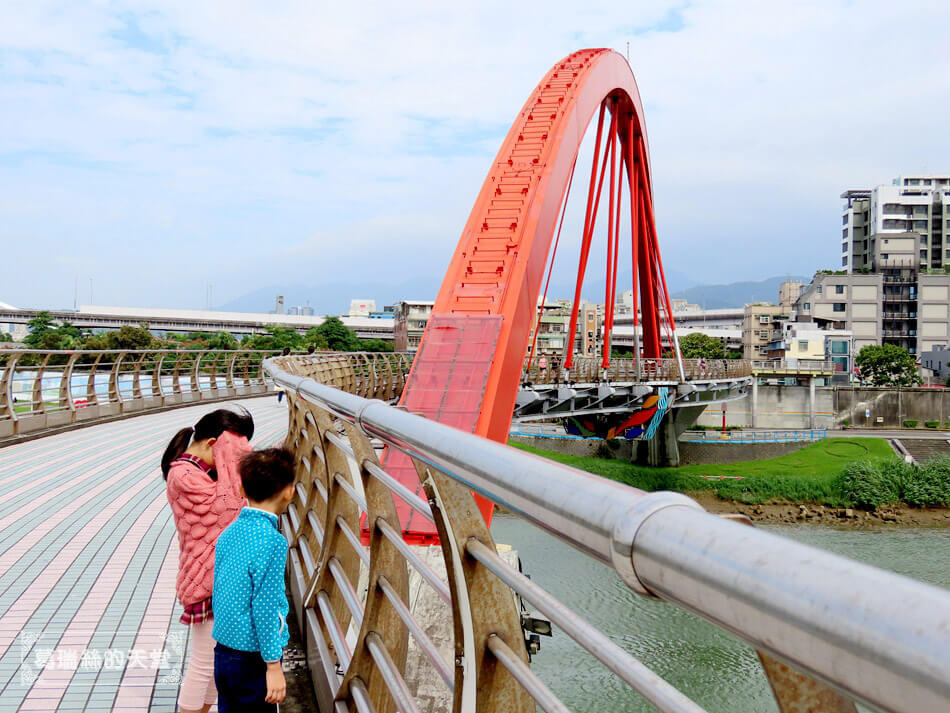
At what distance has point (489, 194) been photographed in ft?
49.1

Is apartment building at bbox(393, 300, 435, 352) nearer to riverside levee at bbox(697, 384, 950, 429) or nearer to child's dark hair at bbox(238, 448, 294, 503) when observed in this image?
riverside levee at bbox(697, 384, 950, 429)

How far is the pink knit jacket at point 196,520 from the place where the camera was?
3021 millimetres

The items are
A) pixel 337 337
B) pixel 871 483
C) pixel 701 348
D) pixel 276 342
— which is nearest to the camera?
pixel 871 483

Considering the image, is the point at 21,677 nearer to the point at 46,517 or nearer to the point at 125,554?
the point at 125,554

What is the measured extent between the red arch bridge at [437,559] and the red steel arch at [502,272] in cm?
4

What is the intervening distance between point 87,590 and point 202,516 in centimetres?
254

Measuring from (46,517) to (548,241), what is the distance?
10.1 m

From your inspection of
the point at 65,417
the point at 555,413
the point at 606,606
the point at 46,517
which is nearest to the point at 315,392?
the point at 46,517

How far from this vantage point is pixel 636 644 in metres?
15.4

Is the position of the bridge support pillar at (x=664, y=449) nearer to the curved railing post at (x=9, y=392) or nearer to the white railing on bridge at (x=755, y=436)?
the white railing on bridge at (x=755, y=436)

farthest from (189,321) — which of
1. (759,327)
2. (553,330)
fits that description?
(759,327)

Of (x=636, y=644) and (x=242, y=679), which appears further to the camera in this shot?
(x=636, y=644)

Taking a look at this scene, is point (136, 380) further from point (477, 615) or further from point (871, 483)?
point (871, 483)

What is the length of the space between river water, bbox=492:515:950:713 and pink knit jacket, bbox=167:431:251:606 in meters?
6.92
